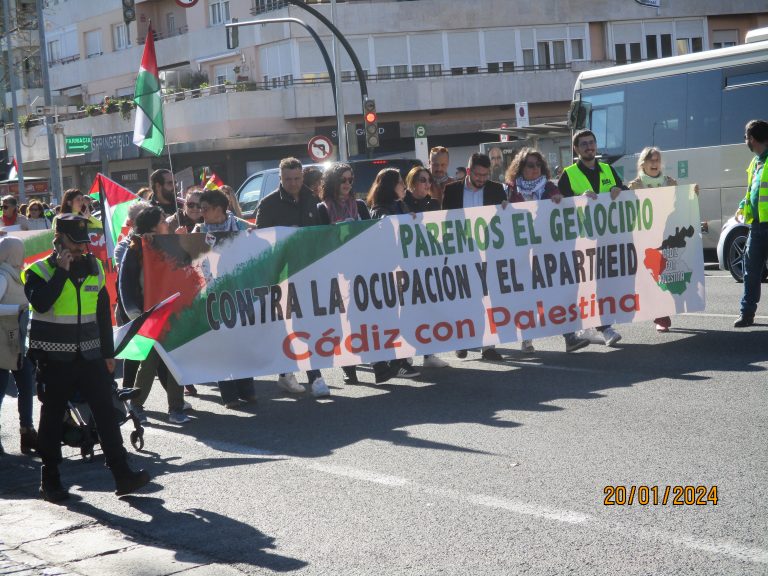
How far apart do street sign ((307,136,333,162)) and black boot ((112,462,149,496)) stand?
22985 millimetres

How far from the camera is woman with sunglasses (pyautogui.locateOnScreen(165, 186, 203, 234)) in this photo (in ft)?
37.4

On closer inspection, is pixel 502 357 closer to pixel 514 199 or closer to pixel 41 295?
pixel 514 199

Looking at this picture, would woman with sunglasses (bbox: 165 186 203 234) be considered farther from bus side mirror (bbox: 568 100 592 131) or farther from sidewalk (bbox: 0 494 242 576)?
bus side mirror (bbox: 568 100 592 131)

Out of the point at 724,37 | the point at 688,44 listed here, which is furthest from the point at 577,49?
the point at 724,37

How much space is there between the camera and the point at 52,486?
24.0 feet

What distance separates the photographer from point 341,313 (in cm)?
1021

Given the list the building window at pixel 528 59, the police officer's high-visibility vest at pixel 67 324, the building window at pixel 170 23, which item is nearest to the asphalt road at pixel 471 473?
the police officer's high-visibility vest at pixel 67 324

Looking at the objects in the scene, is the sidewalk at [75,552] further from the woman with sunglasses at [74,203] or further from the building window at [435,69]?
the building window at [435,69]

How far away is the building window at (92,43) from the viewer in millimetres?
59281

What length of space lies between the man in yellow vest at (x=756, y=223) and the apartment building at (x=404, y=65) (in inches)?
1372

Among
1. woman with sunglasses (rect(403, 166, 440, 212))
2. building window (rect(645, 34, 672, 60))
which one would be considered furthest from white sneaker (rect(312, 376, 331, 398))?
building window (rect(645, 34, 672, 60))

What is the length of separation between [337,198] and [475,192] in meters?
1.45

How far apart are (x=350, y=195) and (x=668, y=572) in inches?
259

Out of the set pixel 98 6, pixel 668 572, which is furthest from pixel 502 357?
pixel 98 6
